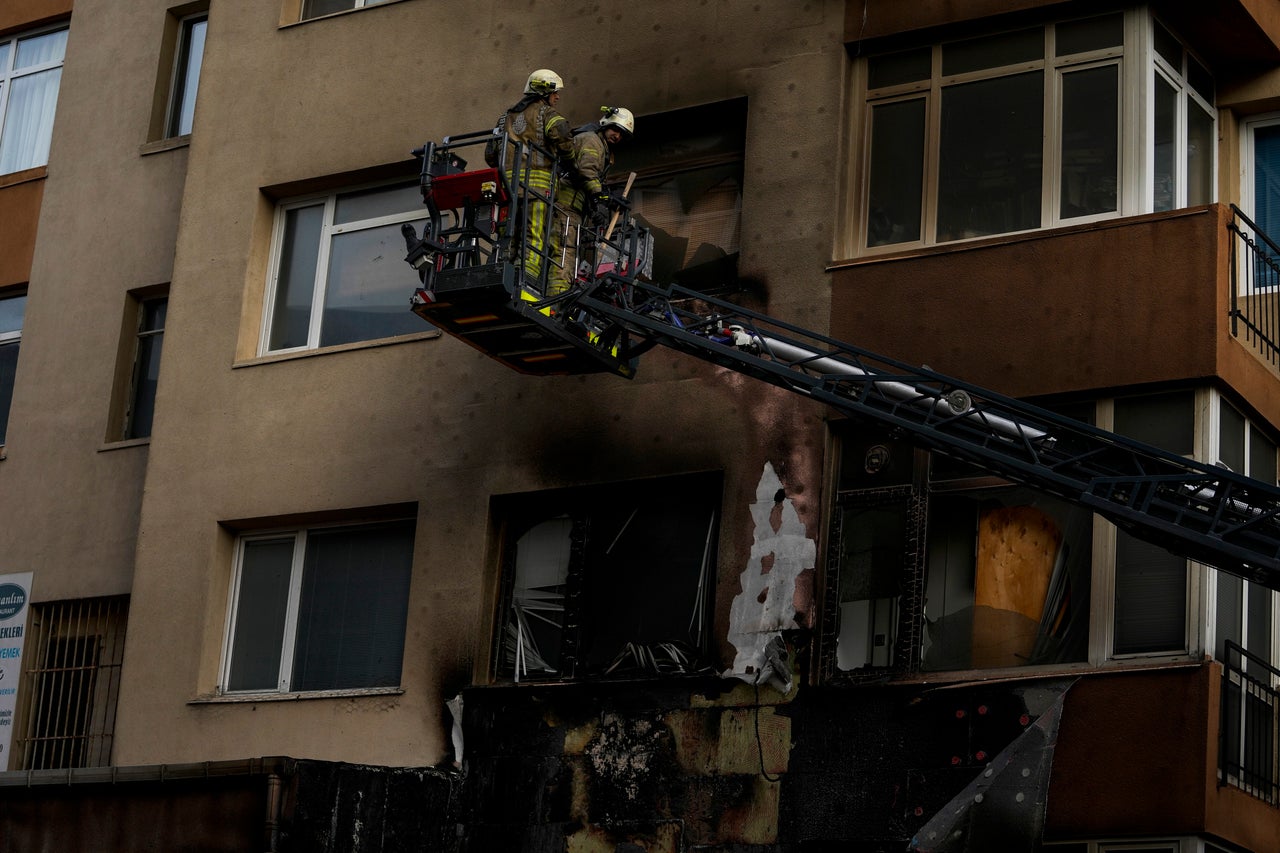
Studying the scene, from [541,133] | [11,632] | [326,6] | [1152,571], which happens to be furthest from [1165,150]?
[11,632]

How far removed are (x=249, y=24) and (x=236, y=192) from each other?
1.93 m

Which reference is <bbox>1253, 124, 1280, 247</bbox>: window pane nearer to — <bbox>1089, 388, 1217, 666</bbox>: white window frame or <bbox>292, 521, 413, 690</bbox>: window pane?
<bbox>1089, 388, 1217, 666</bbox>: white window frame

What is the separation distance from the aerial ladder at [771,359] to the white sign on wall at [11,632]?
23.9ft

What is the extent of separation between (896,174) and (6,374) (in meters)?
10.8

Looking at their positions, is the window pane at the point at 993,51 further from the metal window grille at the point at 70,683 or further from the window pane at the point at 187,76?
the metal window grille at the point at 70,683

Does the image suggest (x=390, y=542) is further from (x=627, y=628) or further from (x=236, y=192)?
(x=236, y=192)

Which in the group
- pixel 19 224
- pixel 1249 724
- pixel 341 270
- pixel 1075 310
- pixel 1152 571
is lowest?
pixel 1249 724

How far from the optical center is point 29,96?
2439 cm

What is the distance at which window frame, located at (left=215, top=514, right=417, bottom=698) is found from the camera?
1919cm

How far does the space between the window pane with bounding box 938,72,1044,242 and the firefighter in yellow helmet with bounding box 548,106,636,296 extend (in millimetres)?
2704

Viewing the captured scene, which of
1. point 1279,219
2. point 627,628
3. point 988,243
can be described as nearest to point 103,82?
point 627,628

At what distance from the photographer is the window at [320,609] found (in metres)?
19.0

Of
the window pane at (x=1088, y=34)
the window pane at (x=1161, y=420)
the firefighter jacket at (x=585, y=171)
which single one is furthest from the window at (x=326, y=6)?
the window pane at (x=1161, y=420)

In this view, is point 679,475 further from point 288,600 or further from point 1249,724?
point 1249,724
